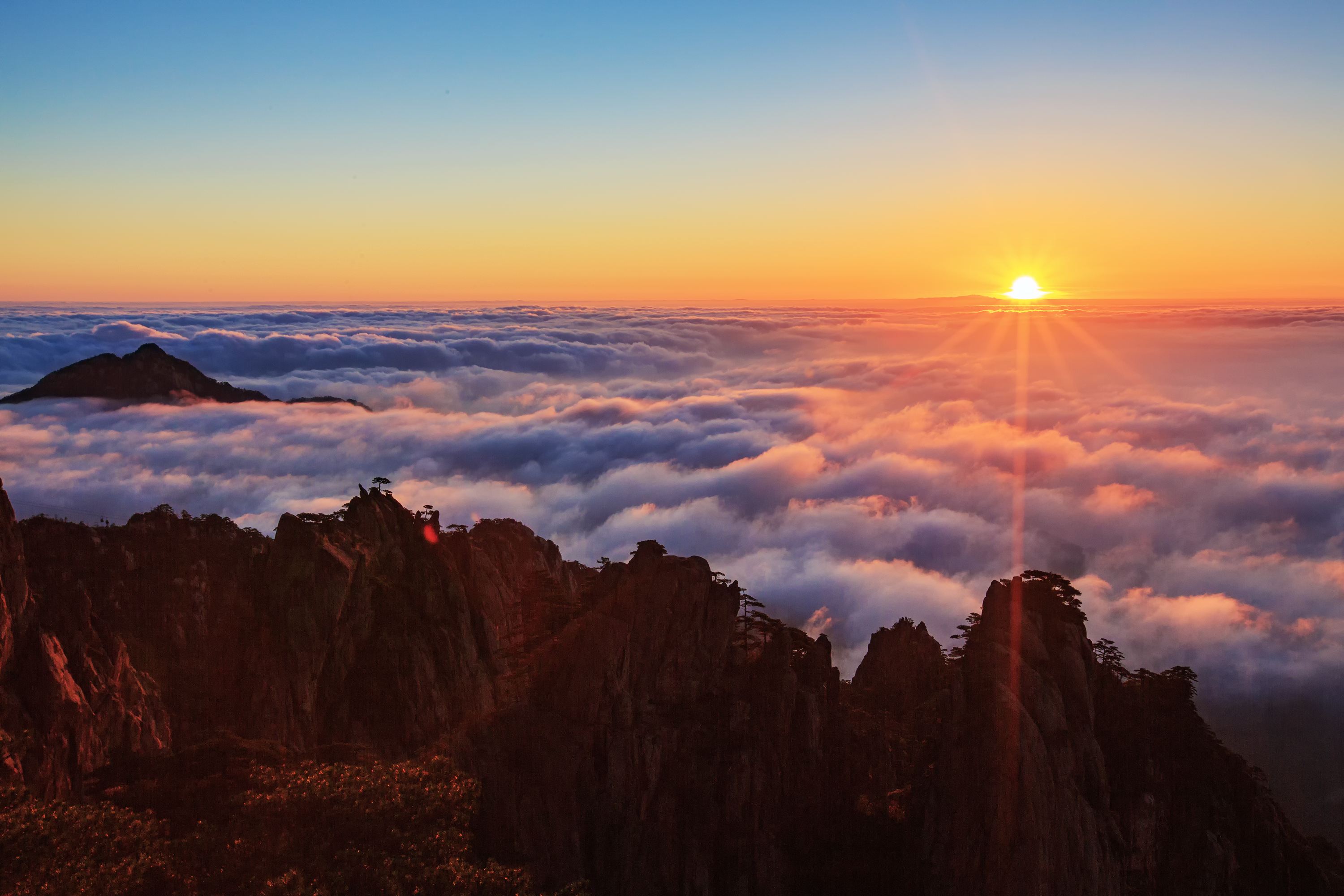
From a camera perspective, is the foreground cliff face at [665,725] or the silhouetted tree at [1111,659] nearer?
the foreground cliff face at [665,725]

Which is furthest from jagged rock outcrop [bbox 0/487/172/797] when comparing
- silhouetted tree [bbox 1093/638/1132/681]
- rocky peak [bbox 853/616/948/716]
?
silhouetted tree [bbox 1093/638/1132/681]

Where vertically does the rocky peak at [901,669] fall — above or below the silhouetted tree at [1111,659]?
below

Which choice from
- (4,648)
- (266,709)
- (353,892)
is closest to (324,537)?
(266,709)

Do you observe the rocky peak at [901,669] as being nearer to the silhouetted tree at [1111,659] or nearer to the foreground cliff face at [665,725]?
the foreground cliff face at [665,725]

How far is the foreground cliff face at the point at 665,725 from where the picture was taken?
138 ft

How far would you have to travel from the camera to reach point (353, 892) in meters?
28.8

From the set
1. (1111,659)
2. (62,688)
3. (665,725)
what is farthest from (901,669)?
(62,688)

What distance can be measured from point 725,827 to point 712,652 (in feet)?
29.1

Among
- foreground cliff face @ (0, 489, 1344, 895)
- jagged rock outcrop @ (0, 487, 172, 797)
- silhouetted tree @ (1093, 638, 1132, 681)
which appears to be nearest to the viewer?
jagged rock outcrop @ (0, 487, 172, 797)

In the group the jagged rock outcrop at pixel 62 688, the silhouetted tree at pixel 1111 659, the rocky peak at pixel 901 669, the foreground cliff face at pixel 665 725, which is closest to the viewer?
the jagged rock outcrop at pixel 62 688

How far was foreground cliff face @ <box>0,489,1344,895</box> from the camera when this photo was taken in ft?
138

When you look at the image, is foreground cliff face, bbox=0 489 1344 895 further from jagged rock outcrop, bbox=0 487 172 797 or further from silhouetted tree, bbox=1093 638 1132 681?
silhouetted tree, bbox=1093 638 1132 681

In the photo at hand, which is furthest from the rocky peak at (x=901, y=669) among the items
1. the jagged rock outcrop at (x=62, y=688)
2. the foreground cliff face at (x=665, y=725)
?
the jagged rock outcrop at (x=62, y=688)

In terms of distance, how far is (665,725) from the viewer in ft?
157
